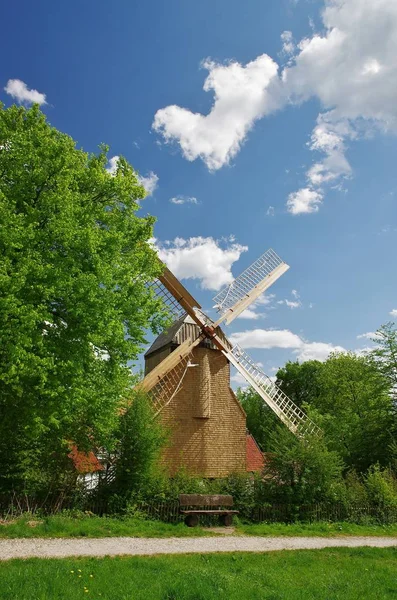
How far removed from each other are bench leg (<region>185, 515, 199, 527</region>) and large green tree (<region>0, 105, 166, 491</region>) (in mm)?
4064

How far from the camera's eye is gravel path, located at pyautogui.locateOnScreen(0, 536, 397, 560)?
11430 millimetres

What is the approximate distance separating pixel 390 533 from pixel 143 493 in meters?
8.97

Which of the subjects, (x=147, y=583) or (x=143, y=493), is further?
(x=143, y=493)

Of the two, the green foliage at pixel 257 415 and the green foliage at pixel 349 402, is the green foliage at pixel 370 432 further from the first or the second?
the green foliage at pixel 257 415

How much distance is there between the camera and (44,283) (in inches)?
557

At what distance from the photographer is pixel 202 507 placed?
17.9 metres

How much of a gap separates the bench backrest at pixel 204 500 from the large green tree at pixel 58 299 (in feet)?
11.7

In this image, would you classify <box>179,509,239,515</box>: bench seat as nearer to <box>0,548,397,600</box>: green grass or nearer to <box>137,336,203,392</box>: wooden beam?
<box>0,548,397,600</box>: green grass

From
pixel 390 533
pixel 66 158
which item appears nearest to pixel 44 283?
pixel 66 158

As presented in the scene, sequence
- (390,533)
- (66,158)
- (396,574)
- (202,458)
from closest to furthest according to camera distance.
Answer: (396,574), (66,158), (390,533), (202,458)

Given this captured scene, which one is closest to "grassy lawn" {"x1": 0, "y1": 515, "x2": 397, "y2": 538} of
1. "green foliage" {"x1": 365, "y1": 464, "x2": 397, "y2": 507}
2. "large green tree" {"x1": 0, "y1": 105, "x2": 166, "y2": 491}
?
"green foliage" {"x1": 365, "y1": 464, "x2": 397, "y2": 507}

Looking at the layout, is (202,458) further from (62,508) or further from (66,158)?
(66,158)

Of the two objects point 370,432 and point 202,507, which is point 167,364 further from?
point 370,432

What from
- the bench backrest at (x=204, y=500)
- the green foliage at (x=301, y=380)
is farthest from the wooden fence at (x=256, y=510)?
the green foliage at (x=301, y=380)
